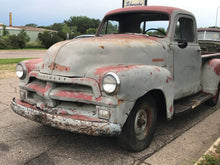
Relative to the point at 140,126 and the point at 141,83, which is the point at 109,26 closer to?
the point at 141,83

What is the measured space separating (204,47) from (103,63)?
5375mm

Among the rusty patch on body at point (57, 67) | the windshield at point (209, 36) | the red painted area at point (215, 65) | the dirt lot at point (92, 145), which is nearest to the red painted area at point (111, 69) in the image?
the rusty patch on body at point (57, 67)

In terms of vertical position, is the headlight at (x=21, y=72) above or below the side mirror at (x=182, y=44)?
below

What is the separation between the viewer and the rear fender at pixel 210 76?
494cm

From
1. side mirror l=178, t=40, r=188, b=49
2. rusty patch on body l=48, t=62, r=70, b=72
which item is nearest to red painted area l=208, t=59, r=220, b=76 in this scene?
side mirror l=178, t=40, r=188, b=49

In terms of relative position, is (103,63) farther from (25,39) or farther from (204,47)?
(25,39)

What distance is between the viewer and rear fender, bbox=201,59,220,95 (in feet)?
16.2


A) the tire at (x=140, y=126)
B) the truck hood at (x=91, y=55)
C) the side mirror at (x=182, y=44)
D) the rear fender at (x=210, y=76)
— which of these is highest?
the side mirror at (x=182, y=44)

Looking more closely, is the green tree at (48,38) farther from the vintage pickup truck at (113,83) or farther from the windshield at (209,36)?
the vintage pickup truck at (113,83)

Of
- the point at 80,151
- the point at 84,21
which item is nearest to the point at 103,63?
the point at 80,151

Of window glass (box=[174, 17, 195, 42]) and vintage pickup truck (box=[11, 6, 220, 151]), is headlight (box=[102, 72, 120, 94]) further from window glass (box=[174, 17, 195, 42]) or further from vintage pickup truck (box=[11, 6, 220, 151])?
window glass (box=[174, 17, 195, 42])

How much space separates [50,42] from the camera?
111 ft

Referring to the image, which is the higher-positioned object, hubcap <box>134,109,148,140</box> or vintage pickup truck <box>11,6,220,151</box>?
vintage pickup truck <box>11,6,220,151</box>

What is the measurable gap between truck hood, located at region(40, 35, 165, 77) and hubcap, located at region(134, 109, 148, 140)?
67 centimetres
